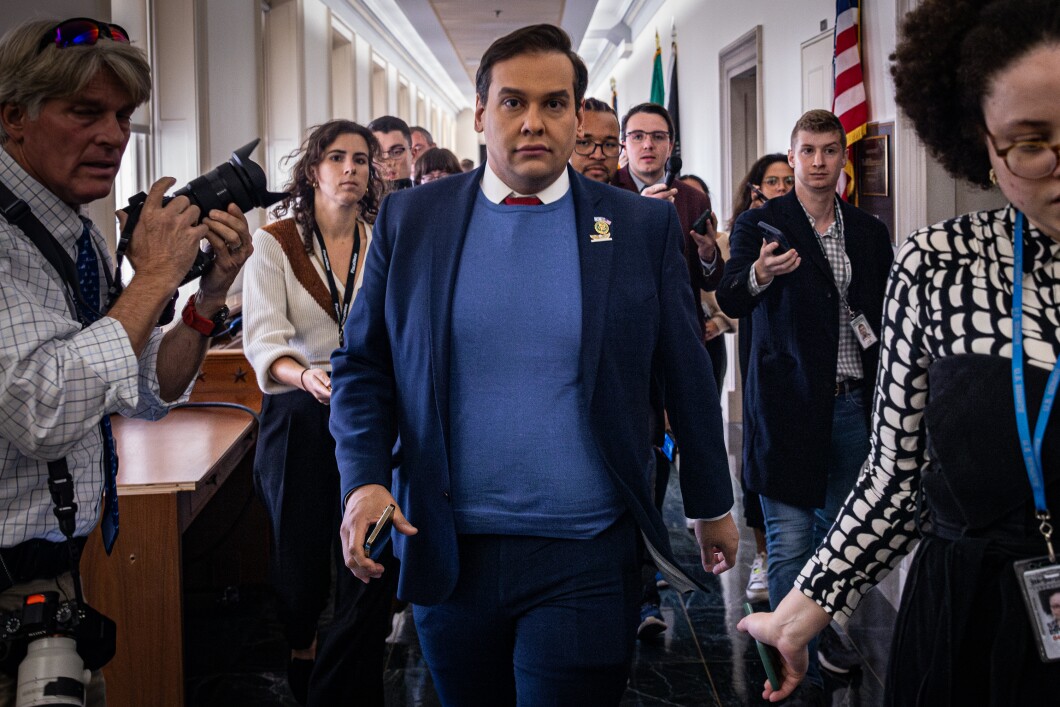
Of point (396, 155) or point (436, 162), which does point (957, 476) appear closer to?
point (436, 162)

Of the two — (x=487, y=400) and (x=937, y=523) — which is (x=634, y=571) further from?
(x=937, y=523)

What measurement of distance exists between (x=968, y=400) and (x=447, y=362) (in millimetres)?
901

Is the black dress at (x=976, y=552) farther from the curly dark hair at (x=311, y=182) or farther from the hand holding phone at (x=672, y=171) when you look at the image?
the hand holding phone at (x=672, y=171)

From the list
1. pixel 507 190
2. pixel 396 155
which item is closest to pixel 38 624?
pixel 507 190

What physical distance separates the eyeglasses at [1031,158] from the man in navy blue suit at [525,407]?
748 mm

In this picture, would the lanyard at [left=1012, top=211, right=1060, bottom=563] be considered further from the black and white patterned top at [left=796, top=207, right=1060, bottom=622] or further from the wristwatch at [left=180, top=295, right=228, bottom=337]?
the wristwatch at [left=180, top=295, right=228, bottom=337]

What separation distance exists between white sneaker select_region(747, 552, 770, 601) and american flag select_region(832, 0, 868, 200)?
5.88ft

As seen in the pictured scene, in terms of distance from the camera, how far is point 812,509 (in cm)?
318

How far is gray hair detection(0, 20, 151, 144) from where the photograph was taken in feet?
5.36

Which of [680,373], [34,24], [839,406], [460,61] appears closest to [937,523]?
[680,373]

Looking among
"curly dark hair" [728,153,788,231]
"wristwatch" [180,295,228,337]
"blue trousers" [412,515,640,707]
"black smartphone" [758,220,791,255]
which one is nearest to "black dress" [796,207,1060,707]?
"blue trousers" [412,515,640,707]

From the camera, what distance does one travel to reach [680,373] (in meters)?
1.99

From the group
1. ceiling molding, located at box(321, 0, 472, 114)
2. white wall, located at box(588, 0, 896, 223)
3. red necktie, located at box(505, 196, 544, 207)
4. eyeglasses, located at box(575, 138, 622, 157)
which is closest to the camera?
red necktie, located at box(505, 196, 544, 207)

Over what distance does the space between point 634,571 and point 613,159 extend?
2274mm
